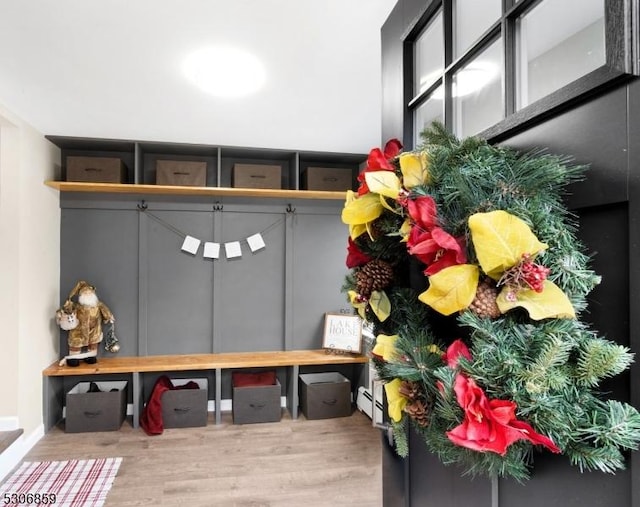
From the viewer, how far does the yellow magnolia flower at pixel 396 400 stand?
671mm

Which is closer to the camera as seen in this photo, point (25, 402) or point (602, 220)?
point (602, 220)

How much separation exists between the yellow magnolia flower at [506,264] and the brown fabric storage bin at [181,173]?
339cm

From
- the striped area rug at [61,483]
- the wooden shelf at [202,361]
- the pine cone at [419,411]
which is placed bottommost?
the striped area rug at [61,483]

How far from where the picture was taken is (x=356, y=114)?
2807 mm

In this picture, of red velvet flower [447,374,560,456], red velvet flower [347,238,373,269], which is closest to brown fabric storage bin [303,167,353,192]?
red velvet flower [347,238,373,269]

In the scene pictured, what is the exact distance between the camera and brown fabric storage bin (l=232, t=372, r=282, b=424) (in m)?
3.53

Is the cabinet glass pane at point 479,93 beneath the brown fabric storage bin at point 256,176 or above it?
beneath

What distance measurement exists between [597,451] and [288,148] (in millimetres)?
3546

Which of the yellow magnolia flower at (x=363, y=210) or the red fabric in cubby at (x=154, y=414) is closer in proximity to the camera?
the yellow magnolia flower at (x=363, y=210)

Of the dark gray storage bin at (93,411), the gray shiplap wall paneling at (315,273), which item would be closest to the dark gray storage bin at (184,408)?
the dark gray storage bin at (93,411)

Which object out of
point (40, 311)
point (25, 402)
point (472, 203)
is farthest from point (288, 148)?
point (472, 203)

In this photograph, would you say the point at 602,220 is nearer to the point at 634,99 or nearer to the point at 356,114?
the point at 634,99

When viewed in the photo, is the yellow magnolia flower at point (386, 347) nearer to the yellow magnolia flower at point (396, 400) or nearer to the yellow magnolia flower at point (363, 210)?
the yellow magnolia flower at point (396, 400)

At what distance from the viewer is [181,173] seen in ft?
11.8
